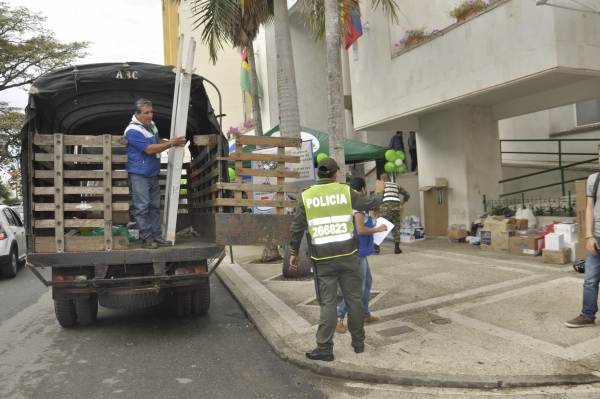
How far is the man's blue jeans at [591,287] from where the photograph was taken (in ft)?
15.7

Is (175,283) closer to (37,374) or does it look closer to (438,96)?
(37,374)

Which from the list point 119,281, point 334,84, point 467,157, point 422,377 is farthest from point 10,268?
point 467,157

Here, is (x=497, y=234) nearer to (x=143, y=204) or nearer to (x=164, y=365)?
(x=143, y=204)

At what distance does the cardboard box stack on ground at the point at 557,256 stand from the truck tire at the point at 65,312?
23.8ft

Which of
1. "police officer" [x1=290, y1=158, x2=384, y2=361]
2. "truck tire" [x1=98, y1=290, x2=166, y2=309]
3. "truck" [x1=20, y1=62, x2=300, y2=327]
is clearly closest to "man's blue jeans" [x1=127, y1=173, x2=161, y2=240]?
"truck" [x1=20, y1=62, x2=300, y2=327]

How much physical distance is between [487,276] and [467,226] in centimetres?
420

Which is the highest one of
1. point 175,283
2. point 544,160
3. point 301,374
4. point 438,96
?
point 438,96

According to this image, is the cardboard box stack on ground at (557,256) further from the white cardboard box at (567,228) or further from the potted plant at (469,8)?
the potted plant at (469,8)

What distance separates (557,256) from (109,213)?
6.88 m

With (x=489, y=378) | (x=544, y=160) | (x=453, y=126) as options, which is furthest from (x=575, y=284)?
(x=544, y=160)

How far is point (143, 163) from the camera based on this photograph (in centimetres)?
552

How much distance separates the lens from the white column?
11.5 meters

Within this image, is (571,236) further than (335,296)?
Yes

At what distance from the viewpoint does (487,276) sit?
24.5 ft
